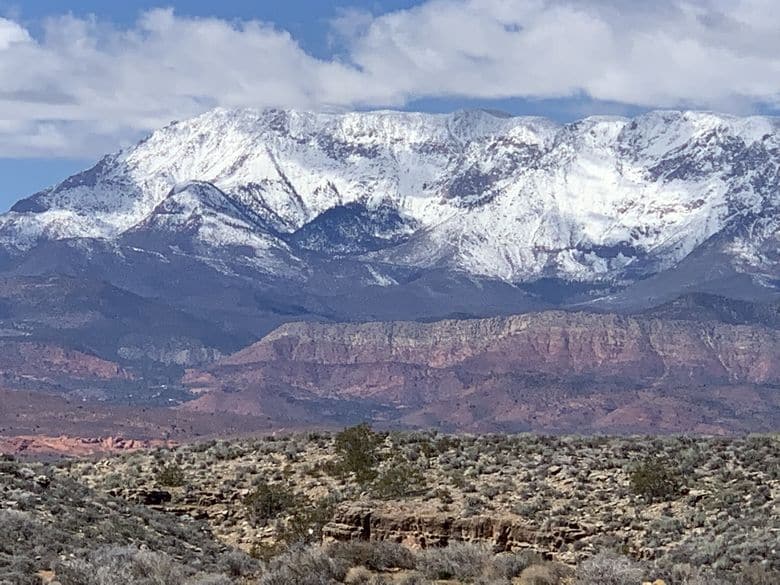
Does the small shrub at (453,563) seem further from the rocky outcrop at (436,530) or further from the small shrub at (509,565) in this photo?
the rocky outcrop at (436,530)

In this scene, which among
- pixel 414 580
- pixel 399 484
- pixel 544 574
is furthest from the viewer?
pixel 399 484

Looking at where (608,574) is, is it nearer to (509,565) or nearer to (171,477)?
(509,565)

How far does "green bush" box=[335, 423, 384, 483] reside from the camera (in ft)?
174

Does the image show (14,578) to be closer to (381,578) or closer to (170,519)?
(381,578)

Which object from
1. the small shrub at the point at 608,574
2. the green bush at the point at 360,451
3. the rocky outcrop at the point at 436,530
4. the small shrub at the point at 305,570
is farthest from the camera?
the green bush at the point at 360,451

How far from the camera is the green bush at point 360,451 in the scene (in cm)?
5312

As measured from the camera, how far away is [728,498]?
45094 millimetres

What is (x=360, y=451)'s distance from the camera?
55.9 meters

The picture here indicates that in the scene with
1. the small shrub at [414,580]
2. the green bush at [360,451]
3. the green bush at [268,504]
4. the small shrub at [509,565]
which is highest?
the green bush at [360,451]

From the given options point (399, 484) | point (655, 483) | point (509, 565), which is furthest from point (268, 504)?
point (509, 565)

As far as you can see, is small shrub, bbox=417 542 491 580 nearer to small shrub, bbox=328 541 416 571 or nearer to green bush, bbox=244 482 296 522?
small shrub, bbox=328 541 416 571

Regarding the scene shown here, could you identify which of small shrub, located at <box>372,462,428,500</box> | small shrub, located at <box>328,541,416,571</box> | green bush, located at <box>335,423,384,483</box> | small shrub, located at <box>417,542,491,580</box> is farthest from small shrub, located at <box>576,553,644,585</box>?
green bush, located at <box>335,423,384,483</box>

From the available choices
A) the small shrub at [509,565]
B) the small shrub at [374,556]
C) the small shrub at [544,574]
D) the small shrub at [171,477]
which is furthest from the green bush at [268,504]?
the small shrub at [544,574]

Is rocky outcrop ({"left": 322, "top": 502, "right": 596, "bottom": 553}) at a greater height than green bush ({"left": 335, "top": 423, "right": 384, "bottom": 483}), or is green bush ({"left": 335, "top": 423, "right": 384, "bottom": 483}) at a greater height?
green bush ({"left": 335, "top": 423, "right": 384, "bottom": 483})
